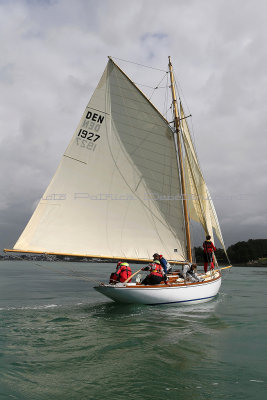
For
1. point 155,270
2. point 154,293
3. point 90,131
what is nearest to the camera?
point 154,293

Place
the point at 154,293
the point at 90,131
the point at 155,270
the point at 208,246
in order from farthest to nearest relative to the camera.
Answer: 1. the point at 208,246
2. the point at 90,131
3. the point at 155,270
4. the point at 154,293

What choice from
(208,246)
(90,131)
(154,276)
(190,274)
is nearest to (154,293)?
(154,276)

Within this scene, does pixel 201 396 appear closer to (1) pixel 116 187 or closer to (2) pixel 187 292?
(2) pixel 187 292

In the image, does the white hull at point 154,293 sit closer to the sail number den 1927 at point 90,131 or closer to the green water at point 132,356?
the green water at point 132,356

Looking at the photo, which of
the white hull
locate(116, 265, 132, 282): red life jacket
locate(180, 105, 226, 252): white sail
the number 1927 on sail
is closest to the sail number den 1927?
the number 1927 on sail

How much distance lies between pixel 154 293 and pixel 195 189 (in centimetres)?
1014

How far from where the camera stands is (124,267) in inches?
674

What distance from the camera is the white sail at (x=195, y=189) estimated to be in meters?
23.9

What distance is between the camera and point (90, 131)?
20.7 meters

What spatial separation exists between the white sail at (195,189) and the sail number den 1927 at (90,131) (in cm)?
637

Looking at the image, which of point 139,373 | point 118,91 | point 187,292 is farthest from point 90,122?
point 139,373

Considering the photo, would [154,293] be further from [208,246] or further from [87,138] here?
[87,138]

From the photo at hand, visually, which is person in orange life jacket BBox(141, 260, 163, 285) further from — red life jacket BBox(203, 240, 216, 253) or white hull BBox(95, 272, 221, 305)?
red life jacket BBox(203, 240, 216, 253)

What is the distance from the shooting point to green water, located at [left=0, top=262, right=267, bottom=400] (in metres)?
7.21
